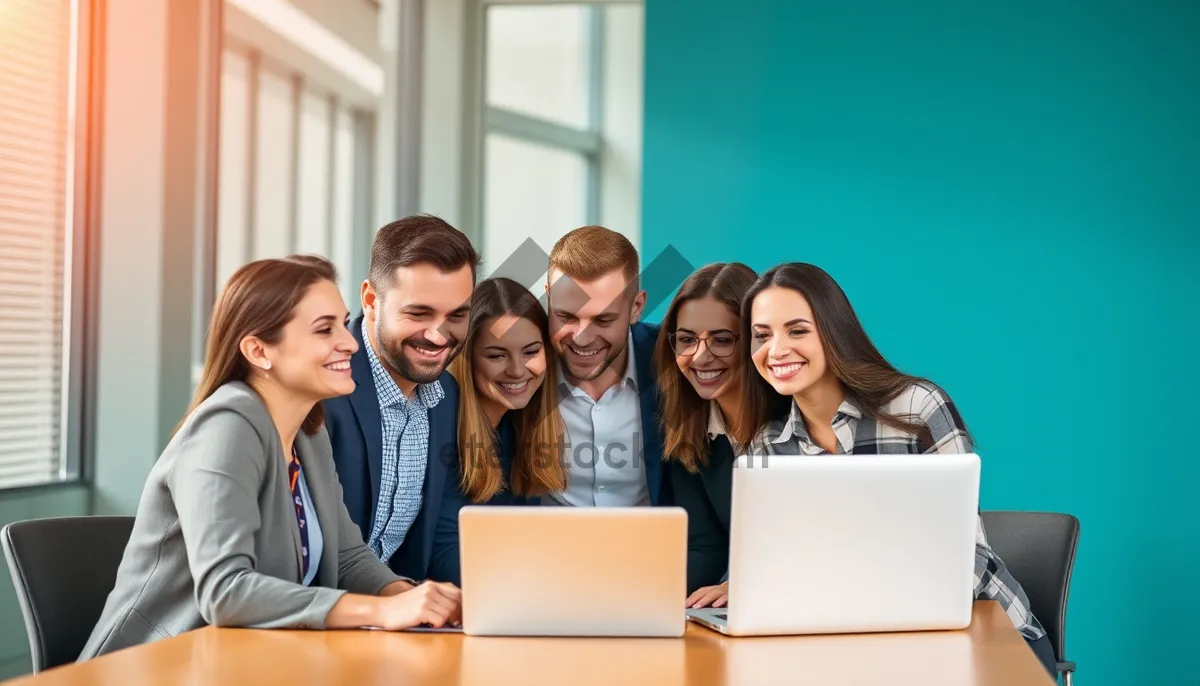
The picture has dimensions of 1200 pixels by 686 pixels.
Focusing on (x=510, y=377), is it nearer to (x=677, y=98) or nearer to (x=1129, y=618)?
(x=677, y=98)

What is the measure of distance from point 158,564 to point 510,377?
1.13 metres

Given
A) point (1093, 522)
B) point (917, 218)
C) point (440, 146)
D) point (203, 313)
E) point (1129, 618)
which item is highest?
point (440, 146)

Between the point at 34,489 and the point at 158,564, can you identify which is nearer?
the point at 158,564

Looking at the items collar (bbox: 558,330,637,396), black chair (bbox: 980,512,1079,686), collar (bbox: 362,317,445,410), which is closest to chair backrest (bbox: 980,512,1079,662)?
black chair (bbox: 980,512,1079,686)

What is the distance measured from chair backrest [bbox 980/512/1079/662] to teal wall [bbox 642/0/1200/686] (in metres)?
1.55

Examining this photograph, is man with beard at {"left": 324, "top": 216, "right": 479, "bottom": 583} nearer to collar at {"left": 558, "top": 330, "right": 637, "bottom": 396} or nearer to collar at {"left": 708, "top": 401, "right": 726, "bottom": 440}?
collar at {"left": 558, "top": 330, "right": 637, "bottom": 396}

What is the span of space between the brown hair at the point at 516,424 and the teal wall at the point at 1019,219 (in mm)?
1664

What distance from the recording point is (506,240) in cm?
616

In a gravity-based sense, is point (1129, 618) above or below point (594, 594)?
below

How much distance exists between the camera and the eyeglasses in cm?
300

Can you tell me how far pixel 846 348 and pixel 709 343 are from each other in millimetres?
433

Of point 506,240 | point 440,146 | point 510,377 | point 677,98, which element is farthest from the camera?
point 506,240

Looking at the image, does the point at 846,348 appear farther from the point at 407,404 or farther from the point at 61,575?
the point at 61,575

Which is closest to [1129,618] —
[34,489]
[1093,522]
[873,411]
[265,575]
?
[1093,522]
